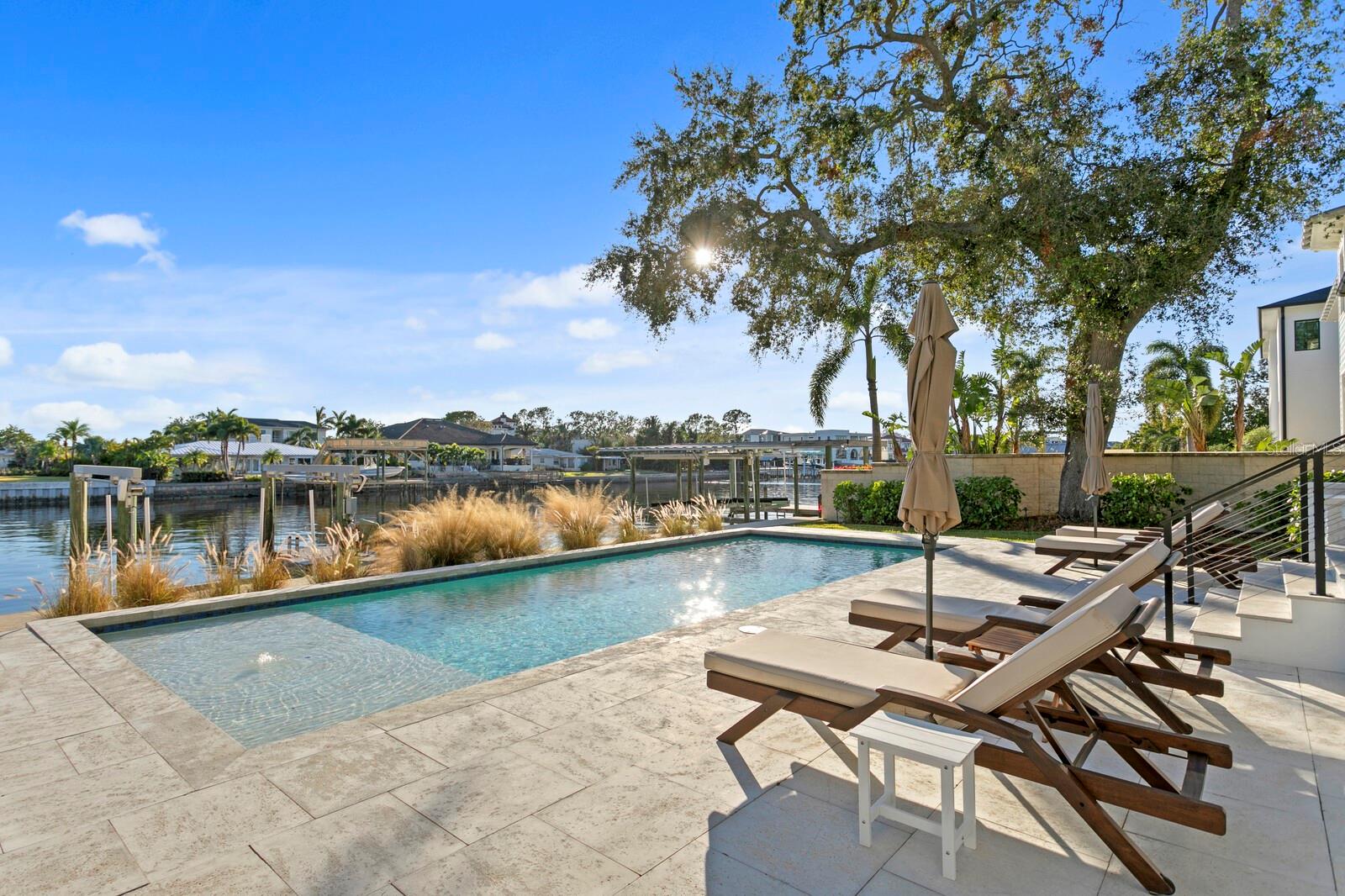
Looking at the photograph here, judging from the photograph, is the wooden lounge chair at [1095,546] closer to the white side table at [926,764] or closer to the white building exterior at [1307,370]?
the white side table at [926,764]

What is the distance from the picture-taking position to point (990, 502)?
498 inches

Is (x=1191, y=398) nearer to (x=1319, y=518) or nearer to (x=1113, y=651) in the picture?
(x=1319, y=518)

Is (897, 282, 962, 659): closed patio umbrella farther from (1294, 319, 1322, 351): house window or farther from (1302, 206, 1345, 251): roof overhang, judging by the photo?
(1294, 319, 1322, 351): house window

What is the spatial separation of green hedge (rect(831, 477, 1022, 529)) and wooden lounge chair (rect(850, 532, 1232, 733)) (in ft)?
28.4

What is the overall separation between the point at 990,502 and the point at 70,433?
65548mm

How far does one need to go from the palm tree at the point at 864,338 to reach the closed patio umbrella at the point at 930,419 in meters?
9.19

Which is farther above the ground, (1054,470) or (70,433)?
(70,433)

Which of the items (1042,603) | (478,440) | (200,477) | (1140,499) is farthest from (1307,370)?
(478,440)

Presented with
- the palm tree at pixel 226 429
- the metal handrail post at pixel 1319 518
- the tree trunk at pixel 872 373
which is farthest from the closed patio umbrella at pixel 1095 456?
the palm tree at pixel 226 429

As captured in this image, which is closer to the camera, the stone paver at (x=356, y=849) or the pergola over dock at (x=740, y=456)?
the stone paver at (x=356, y=849)

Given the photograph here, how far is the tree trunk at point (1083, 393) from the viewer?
1084 centimetres

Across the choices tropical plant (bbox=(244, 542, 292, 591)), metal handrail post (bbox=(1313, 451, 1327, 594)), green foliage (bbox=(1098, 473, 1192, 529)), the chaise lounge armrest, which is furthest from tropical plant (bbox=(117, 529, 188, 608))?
green foliage (bbox=(1098, 473, 1192, 529))

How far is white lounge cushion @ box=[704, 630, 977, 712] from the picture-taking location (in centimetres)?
253

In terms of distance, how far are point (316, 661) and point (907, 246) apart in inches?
421
